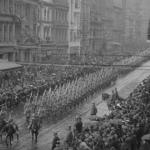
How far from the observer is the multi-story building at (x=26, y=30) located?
6069cm

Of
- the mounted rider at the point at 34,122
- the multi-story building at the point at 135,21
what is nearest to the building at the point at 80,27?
the multi-story building at the point at 135,21

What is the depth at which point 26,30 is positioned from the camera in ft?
209

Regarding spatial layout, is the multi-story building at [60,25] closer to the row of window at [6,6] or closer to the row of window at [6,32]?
the row of window at [6,32]

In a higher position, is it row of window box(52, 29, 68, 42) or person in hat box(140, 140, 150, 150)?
row of window box(52, 29, 68, 42)

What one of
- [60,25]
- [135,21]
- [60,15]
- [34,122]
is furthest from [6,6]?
[135,21]

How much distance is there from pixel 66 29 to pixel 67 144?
62183 mm

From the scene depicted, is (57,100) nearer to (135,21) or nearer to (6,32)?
(6,32)

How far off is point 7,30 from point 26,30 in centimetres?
658

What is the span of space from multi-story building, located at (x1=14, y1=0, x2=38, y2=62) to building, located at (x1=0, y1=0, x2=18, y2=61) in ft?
4.41

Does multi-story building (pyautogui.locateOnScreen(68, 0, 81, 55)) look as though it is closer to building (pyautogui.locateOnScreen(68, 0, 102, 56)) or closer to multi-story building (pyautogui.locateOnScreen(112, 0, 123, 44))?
building (pyautogui.locateOnScreen(68, 0, 102, 56))

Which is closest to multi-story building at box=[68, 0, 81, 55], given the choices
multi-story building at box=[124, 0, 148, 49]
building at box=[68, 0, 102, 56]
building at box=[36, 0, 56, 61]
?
building at box=[68, 0, 102, 56]

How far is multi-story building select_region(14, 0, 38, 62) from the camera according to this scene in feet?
199

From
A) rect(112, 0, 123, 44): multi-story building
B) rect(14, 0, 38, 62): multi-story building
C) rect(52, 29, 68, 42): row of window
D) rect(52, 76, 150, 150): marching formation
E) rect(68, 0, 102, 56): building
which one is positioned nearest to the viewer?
rect(52, 76, 150, 150): marching formation

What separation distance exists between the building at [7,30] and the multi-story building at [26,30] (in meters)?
1.35
